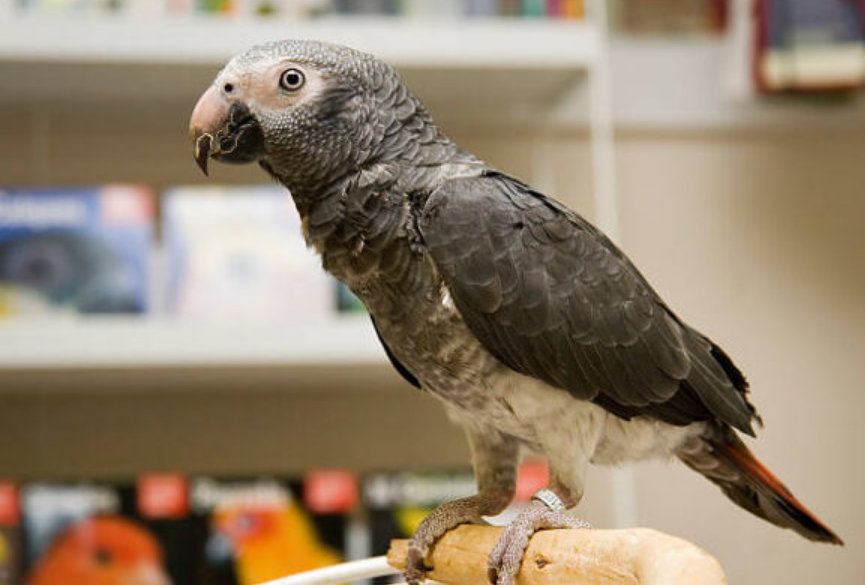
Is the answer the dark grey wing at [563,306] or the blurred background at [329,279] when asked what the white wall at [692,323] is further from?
the dark grey wing at [563,306]

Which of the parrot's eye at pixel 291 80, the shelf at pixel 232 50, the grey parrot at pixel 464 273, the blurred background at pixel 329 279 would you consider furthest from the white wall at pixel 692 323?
the parrot's eye at pixel 291 80

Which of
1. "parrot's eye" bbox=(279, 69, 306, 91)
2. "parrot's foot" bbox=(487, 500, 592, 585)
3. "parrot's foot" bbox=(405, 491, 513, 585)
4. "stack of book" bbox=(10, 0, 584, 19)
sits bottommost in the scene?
"parrot's foot" bbox=(405, 491, 513, 585)

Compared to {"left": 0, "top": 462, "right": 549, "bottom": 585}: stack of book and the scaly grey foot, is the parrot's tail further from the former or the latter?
{"left": 0, "top": 462, "right": 549, "bottom": 585}: stack of book

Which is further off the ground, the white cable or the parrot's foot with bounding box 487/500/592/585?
the parrot's foot with bounding box 487/500/592/585

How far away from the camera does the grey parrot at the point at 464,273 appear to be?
67 cm

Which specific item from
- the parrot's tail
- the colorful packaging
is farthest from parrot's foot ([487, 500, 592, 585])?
the colorful packaging

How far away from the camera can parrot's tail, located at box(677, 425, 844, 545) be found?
2.56 feet

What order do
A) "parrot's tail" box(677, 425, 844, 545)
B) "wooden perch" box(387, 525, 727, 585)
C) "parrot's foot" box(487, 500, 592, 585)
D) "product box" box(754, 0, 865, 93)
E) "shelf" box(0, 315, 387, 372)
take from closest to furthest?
"wooden perch" box(387, 525, 727, 585) → "parrot's foot" box(487, 500, 592, 585) → "parrot's tail" box(677, 425, 844, 545) → "shelf" box(0, 315, 387, 372) → "product box" box(754, 0, 865, 93)

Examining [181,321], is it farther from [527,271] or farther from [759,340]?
[759,340]

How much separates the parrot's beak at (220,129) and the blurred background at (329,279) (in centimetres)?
49

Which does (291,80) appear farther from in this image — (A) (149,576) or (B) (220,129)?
(A) (149,576)

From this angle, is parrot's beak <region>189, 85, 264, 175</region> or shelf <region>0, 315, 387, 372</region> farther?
shelf <region>0, 315, 387, 372</region>

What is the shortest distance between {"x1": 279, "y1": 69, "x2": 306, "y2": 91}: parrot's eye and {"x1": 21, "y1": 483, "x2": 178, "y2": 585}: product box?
69 cm

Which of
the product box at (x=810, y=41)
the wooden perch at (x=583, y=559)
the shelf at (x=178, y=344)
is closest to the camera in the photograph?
the wooden perch at (x=583, y=559)
